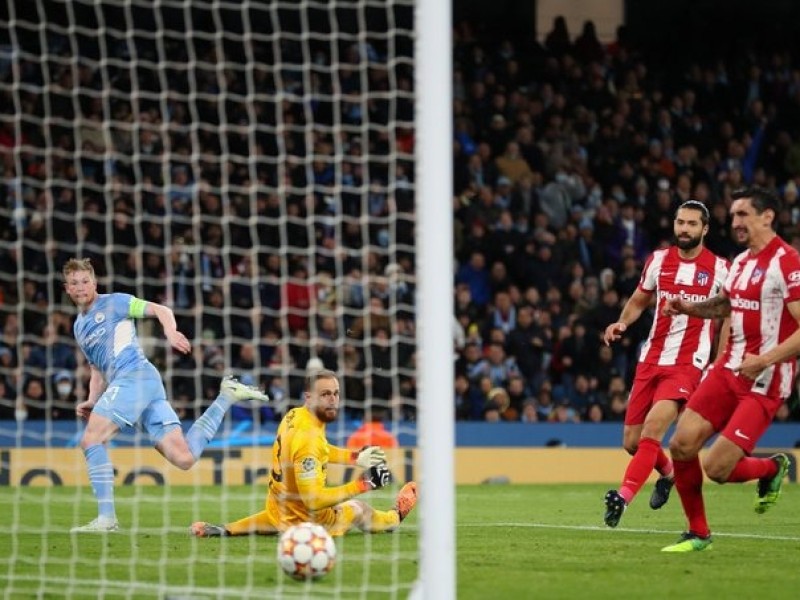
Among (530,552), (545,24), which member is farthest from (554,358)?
(530,552)

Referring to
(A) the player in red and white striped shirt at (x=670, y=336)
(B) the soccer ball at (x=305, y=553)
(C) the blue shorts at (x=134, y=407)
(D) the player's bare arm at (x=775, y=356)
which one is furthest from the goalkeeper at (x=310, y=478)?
(D) the player's bare arm at (x=775, y=356)

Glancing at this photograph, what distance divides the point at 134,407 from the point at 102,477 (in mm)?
512

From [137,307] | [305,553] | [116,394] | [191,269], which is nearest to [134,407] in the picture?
[116,394]

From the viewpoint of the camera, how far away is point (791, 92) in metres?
21.7

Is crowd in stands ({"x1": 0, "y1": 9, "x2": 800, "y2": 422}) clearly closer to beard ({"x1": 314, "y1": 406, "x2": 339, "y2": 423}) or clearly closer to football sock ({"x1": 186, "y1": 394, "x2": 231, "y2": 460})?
football sock ({"x1": 186, "y1": 394, "x2": 231, "y2": 460})

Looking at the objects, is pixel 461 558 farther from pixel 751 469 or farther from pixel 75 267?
pixel 75 267

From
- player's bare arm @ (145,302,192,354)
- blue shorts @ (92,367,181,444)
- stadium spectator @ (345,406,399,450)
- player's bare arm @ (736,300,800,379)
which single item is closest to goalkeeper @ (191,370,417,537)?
player's bare arm @ (145,302,192,354)

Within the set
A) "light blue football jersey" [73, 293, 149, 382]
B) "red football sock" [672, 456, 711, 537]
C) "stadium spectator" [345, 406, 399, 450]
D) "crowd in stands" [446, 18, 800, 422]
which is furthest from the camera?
"crowd in stands" [446, 18, 800, 422]

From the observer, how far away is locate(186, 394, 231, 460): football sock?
10.2 m

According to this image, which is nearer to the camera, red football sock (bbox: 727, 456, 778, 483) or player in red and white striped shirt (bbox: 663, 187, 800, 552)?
player in red and white striped shirt (bbox: 663, 187, 800, 552)

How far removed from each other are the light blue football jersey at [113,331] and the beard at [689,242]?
3.66 meters

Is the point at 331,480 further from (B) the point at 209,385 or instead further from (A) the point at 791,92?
(A) the point at 791,92

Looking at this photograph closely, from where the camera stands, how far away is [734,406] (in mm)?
8422

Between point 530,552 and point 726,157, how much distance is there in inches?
512
